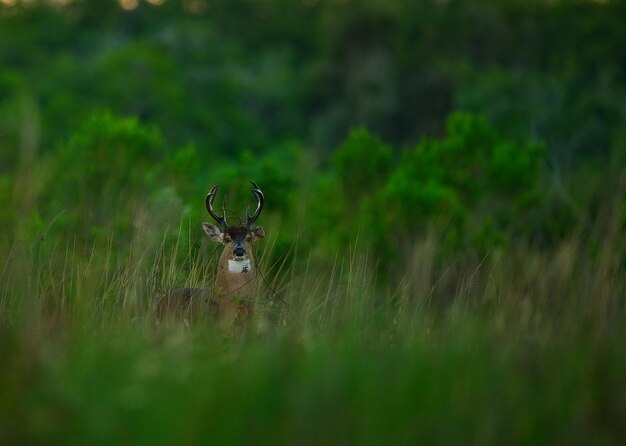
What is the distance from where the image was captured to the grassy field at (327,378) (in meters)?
4.11

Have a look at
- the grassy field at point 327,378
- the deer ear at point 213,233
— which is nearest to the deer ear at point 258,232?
the deer ear at point 213,233

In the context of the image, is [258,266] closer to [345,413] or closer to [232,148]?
[345,413]

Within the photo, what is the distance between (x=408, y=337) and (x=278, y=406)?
1.29 metres

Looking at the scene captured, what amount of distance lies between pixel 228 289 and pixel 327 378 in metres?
2.86

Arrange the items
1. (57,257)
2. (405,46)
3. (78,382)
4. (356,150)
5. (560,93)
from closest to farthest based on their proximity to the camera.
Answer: (78,382) < (57,257) < (356,150) < (560,93) < (405,46)

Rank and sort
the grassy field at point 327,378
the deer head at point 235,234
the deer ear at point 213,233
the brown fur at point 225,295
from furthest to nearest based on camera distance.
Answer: the deer ear at point 213,233, the deer head at point 235,234, the brown fur at point 225,295, the grassy field at point 327,378

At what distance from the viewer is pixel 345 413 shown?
425 cm

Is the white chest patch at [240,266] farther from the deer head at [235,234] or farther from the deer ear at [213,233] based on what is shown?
the deer ear at [213,233]

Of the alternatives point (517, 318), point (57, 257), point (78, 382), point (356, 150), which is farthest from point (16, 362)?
point (356, 150)

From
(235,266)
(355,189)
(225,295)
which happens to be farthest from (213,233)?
(355,189)

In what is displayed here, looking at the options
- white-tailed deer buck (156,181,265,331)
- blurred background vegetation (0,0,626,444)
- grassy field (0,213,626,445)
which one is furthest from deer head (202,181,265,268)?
grassy field (0,213,626,445)

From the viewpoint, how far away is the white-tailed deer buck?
645cm

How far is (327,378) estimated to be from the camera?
4418mm

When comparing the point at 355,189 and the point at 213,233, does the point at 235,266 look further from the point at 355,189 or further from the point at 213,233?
the point at 355,189
